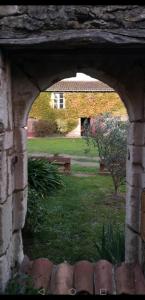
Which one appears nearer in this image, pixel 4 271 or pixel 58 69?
pixel 4 271

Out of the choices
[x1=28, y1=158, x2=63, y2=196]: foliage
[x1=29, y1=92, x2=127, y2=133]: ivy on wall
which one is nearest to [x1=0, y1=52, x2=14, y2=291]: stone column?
[x1=28, y1=158, x2=63, y2=196]: foliage

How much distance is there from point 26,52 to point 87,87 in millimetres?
26426

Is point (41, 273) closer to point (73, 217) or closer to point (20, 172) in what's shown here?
point (20, 172)

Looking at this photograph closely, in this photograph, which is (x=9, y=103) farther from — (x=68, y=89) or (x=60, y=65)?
(x=68, y=89)

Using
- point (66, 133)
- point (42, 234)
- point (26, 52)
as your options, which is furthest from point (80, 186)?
point (66, 133)

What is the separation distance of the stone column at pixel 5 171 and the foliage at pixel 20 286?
5 cm

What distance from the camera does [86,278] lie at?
3236 mm

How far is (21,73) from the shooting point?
10.7 feet

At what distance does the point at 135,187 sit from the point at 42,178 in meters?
6.49

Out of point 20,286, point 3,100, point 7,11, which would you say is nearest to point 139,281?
point 20,286

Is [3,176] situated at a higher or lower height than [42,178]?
higher

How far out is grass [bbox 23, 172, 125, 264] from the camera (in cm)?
537

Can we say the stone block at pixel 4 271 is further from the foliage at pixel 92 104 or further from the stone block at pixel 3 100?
the foliage at pixel 92 104

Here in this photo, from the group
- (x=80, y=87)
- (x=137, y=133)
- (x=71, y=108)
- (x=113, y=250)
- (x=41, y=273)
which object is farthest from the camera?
(x=80, y=87)
